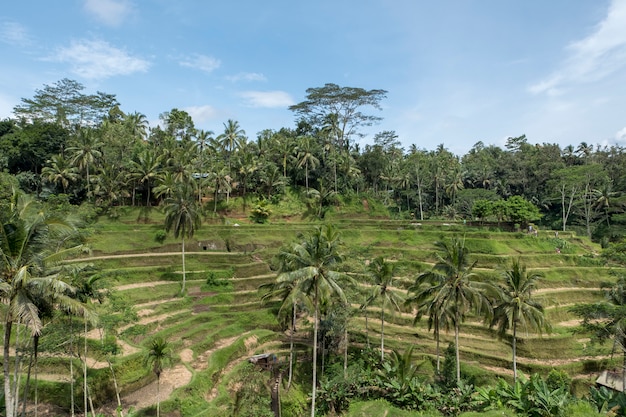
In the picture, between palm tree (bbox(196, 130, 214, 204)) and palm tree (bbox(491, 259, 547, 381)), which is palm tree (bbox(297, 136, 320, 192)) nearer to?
palm tree (bbox(196, 130, 214, 204))

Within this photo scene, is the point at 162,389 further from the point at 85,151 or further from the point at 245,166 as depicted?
the point at 245,166

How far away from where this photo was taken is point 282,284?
27.3 meters

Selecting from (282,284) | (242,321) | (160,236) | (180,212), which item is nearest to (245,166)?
(160,236)

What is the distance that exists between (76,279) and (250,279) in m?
23.1

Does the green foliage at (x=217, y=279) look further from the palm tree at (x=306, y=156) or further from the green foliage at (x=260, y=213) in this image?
the palm tree at (x=306, y=156)

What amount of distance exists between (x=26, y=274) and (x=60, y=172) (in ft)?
150

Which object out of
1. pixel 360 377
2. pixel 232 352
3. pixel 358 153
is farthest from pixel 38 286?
pixel 358 153

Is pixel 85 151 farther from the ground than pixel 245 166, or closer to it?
farther from the ground

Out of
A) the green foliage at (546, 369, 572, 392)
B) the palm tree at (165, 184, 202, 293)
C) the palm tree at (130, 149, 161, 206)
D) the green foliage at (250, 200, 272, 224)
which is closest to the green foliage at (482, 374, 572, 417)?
the green foliage at (546, 369, 572, 392)

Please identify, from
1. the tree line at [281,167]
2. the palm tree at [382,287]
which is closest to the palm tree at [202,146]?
the tree line at [281,167]

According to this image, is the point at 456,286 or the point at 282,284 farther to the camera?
the point at 282,284

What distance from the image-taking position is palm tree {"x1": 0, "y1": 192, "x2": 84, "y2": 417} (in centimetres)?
1220

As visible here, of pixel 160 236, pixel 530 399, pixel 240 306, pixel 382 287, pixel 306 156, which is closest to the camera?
pixel 530 399

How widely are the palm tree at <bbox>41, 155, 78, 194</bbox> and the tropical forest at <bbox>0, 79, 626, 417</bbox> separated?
1.04ft
